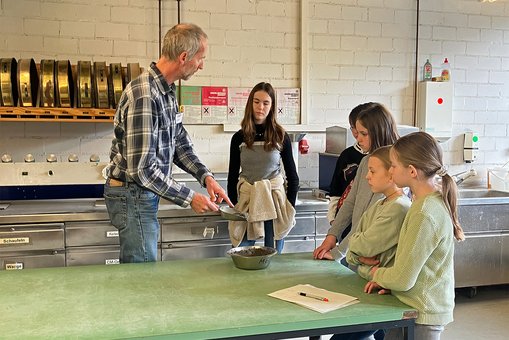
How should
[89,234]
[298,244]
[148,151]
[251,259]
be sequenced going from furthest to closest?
[298,244] < [89,234] < [148,151] < [251,259]

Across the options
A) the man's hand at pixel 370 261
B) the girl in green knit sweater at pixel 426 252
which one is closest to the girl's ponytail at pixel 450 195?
the girl in green knit sweater at pixel 426 252

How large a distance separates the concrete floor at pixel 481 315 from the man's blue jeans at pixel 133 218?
148cm

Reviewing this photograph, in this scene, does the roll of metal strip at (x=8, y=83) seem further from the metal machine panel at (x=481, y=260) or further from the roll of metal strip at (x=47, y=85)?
the metal machine panel at (x=481, y=260)

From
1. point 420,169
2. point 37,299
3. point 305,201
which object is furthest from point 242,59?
point 37,299

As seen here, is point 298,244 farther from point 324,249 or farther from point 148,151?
point 148,151

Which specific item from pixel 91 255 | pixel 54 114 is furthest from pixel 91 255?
pixel 54 114

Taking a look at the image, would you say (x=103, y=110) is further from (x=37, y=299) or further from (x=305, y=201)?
(x=37, y=299)

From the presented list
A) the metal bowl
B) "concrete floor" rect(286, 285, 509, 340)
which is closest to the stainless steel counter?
"concrete floor" rect(286, 285, 509, 340)

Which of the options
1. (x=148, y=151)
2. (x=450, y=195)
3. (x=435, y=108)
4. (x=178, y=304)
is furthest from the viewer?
(x=435, y=108)

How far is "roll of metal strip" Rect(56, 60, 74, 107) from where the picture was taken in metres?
3.40

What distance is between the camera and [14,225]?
3.13 m

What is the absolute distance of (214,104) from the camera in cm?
407

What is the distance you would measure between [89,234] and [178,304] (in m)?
1.78

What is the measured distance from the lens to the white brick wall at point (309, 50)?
12.3 ft
